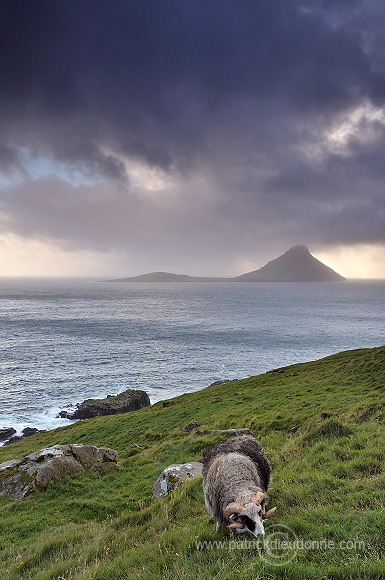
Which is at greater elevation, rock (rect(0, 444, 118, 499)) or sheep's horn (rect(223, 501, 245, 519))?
sheep's horn (rect(223, 501, 245, 519))

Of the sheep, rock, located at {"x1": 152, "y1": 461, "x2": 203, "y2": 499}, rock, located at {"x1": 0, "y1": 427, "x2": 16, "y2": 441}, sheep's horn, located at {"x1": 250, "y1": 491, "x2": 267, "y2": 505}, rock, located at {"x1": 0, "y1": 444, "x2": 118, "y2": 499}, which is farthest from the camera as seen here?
rock, located at {"x1": 0, "y1": 427, "x2": 16, "y2": 441}

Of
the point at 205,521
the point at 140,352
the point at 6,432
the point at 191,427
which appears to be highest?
the point at 205,521

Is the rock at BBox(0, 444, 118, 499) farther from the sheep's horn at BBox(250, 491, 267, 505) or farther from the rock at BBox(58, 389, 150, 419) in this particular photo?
the rock at BBox(58, 389, 150, 419)

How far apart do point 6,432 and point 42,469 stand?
118 feet

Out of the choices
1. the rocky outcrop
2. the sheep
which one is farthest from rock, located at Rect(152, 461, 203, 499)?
the rocky outcrop

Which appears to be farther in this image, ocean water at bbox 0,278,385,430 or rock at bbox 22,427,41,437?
ocean water at bbox 0,278,385,430

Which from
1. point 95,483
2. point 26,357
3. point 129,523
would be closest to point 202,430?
point 95,483

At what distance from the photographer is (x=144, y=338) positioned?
10444 centimetres

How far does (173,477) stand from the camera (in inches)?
470

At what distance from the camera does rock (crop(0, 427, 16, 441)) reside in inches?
1618

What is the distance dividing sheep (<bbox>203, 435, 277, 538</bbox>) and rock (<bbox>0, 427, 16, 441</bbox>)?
46239mm

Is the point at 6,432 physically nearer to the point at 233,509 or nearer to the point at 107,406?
the point at 107,406

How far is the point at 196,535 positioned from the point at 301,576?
2829mm

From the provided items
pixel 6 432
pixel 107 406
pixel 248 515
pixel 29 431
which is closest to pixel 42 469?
pixel 248 515
